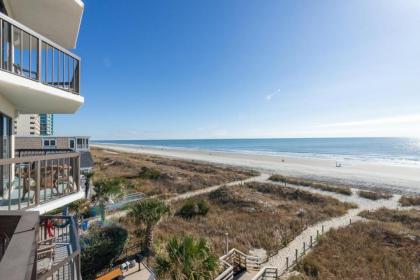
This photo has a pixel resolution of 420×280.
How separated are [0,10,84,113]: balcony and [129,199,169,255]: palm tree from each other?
7.64m

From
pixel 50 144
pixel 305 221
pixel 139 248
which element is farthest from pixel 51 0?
pixel 50 144

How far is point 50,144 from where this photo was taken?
89.4 ft

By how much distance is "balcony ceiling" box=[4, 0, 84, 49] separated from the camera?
6555mm

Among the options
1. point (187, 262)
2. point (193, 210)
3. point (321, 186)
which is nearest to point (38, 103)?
A: point (187, 262)

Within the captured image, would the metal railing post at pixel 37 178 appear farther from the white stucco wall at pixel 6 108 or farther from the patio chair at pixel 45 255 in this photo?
the patio chair at pixel 45 255

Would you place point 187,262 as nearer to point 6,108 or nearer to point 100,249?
point 100,249

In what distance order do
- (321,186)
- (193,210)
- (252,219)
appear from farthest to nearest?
(321,186), (193,210), (252,219)

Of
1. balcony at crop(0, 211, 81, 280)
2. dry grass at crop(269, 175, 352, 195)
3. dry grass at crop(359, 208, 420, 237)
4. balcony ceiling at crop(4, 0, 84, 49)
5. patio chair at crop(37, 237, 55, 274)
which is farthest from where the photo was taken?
dry grass at crop(269, 175, 352, 195)

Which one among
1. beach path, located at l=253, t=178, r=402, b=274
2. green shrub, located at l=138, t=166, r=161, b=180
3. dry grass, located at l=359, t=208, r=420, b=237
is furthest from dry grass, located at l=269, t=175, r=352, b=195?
green shrub, located at l=138, t=166, r=161, b=180

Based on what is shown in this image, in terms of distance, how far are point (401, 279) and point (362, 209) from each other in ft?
43.8

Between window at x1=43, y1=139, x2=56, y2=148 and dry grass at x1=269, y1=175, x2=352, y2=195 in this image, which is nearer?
window at x1=43, y1=139, x2=56, y2=148

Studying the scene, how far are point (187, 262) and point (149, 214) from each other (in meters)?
5.55

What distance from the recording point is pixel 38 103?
6.46m

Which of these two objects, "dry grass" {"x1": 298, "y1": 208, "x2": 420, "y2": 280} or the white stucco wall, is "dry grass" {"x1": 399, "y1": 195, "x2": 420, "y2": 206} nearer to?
"dry grass" {"x1": 298, "y1": 208, "x2": 420, "y2": 280}
